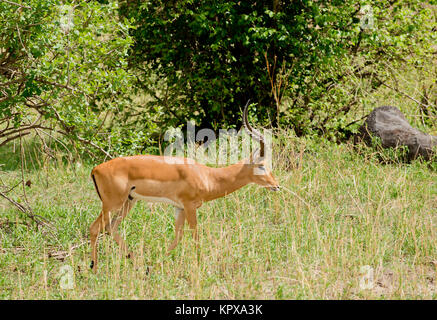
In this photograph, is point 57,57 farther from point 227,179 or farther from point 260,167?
point 260,167

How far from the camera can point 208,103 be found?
10828 millimetres

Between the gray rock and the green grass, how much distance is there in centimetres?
103

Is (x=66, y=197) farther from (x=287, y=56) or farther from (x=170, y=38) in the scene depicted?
(x=287, y=56)

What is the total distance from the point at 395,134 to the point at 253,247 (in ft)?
16.4

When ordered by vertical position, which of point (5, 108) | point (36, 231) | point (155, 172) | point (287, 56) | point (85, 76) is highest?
point (287, 56)

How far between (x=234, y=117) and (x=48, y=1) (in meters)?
5.58

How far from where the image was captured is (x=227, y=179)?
5.69 metres

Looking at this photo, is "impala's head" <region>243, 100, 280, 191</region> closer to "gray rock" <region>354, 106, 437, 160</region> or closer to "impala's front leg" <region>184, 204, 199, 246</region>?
"impala's front leg" <region>184, 204, 199, 246</region>

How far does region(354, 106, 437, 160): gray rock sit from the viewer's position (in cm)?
984

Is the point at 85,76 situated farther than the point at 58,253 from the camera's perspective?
Yes

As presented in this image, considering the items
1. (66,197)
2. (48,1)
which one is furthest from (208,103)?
(48,1)

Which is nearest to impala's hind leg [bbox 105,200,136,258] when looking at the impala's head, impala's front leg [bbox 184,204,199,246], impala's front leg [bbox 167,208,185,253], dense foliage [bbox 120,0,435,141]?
impala's front leg [bbox 167,208,185,253]

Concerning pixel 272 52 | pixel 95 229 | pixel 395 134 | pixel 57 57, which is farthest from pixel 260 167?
pixel 272 52

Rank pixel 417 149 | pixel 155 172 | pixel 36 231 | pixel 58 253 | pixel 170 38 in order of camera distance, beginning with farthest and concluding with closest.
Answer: pixel 170 38 → pixel 417 149 → pixel 36 231 → pixel 58 253 → pixel 155 172
